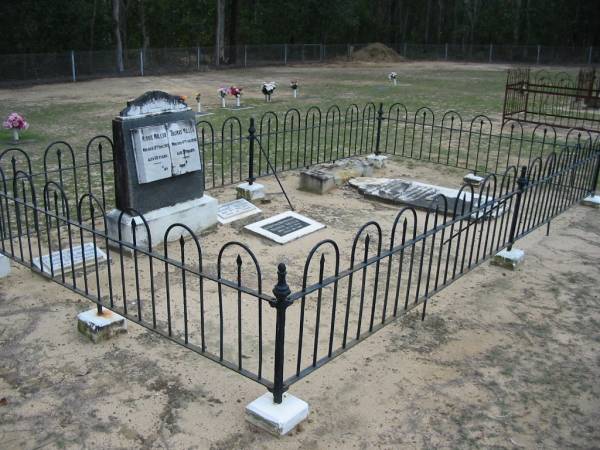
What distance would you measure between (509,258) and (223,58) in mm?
28528

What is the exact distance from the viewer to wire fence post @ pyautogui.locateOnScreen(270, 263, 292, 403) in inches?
139

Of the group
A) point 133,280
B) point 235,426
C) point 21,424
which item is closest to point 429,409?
point 235,426

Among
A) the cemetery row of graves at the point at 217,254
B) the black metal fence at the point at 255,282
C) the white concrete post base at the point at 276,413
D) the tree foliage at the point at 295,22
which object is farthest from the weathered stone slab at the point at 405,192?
the tree foliage at the point at 295,22

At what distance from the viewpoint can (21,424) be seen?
3.88 m

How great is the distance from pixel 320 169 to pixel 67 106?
11326 millimetres

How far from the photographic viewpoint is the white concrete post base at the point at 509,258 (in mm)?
6461

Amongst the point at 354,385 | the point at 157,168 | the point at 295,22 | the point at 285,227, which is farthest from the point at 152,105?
the point at 295,22

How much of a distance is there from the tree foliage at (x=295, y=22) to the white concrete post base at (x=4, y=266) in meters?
24.6

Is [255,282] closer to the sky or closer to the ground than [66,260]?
closer to the ground

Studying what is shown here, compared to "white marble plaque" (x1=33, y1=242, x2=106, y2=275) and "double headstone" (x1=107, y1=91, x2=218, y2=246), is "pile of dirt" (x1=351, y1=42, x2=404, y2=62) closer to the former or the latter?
"double headstone" (x1=107, y1=91, x2=218, y2=246)

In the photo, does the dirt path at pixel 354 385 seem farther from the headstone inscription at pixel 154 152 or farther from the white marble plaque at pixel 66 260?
the headstone inscription at pixel 154 152

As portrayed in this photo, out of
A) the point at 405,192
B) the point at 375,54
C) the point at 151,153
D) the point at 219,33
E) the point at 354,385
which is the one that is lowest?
the point at 354,385

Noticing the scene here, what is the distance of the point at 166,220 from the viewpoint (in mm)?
6910

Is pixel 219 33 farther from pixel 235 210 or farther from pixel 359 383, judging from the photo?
pixel 359 383
